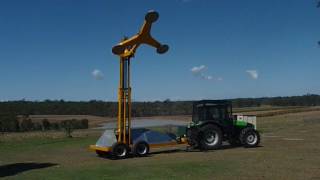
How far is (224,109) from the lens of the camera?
23.7 meters

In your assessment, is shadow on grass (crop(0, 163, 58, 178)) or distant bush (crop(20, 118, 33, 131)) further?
distant bush (crop(20, 118, 33, 131))

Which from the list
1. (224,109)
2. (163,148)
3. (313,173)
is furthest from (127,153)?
(313,173)

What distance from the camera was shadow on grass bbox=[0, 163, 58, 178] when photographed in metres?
16.8

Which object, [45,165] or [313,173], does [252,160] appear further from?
[45,165]

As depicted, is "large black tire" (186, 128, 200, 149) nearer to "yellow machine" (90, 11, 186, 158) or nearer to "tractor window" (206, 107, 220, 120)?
"tractor window" (206, 107, 220, 120)

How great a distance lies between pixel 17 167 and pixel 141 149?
4922mm

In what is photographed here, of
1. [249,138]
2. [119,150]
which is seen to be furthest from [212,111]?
[119,150]

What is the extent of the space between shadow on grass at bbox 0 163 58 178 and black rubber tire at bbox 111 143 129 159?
8.40ft

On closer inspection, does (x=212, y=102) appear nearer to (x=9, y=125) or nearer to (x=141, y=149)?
(x=141, y=149)

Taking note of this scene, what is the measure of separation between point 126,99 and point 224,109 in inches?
187

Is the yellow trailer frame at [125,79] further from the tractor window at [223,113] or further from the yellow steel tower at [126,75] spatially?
the tractor window at [223,113]

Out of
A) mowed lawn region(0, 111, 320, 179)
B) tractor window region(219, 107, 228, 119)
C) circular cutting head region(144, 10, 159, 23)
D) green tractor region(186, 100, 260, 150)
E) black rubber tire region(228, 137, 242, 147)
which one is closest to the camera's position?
mowed lawn region(0, 111, 320, 179)

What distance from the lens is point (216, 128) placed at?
2334 centimetres

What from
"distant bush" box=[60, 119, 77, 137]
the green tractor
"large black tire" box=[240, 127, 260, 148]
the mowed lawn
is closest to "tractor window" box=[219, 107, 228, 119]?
the green tractor
